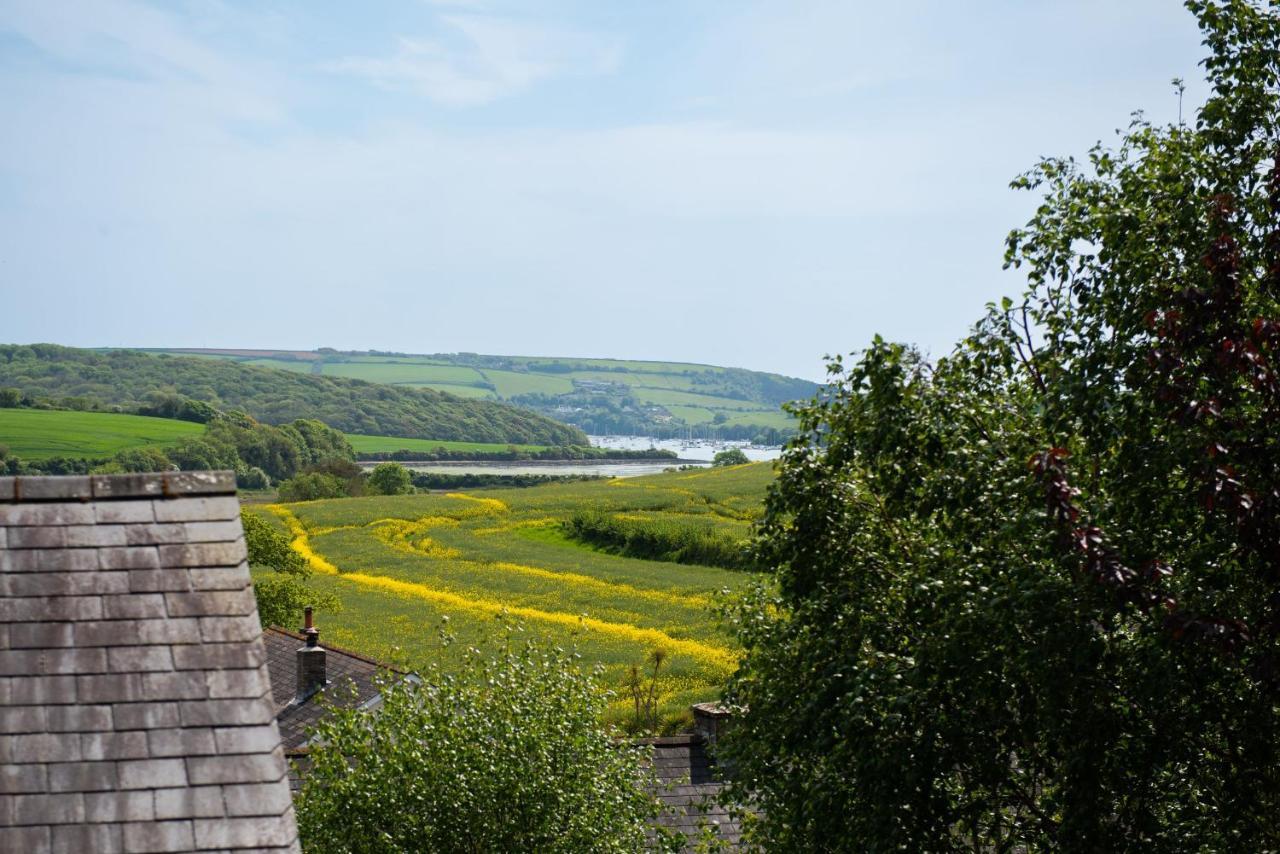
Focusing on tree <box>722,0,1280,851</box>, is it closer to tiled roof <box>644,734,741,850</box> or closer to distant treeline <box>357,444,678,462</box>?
tiled roof <box>644,734,741,850</box>

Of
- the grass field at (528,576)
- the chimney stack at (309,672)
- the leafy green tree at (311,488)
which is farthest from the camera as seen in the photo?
the leafy green tree at (311,488)

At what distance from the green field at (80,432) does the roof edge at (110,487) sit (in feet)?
359

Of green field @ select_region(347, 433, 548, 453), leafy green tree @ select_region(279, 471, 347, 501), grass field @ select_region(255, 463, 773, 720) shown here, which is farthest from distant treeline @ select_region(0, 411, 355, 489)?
grass field @ select_region(255, 463, 773, 720)

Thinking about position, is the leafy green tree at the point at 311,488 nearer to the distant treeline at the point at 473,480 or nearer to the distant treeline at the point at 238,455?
the distant treeline at the point at 238,455

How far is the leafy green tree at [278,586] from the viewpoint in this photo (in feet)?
145

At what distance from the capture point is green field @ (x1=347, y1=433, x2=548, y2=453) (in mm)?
181875

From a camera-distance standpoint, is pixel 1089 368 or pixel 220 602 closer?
pixel 220 602

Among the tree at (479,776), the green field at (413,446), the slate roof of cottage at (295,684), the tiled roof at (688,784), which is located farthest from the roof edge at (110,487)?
the green field at (413,446)

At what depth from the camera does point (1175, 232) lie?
11812 millimetres

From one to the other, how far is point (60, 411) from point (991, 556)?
14393 centimetres

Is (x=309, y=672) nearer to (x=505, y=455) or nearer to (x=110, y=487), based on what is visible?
(x=110, y=487)

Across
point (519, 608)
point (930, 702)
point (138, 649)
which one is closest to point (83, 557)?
point (138, 649)

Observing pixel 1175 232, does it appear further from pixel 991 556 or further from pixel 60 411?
pixel 60 411

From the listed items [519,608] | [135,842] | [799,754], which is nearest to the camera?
[135,842]
